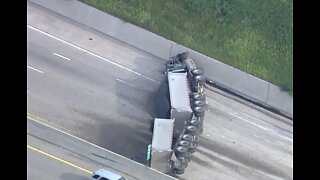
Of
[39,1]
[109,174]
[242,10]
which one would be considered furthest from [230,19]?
[109,174]

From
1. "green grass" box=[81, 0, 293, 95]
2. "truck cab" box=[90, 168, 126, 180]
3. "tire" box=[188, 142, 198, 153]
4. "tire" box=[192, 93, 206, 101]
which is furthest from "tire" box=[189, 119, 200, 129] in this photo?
"green grass" box=[81, 0, 293, 95]

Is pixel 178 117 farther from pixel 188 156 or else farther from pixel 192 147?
pixel 188 156

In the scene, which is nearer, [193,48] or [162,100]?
[162,100]

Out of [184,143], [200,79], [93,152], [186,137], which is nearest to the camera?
[93,152]


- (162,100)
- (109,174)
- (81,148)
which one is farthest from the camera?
(162,100)

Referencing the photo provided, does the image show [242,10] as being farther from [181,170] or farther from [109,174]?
[109,174]

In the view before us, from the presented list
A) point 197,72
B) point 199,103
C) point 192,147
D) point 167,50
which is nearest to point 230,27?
point 167,50

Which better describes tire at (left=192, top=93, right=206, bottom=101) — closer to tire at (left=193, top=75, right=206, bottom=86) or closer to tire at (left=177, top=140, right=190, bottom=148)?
tire at (left=193, top=75, right=206, bottom=86)
